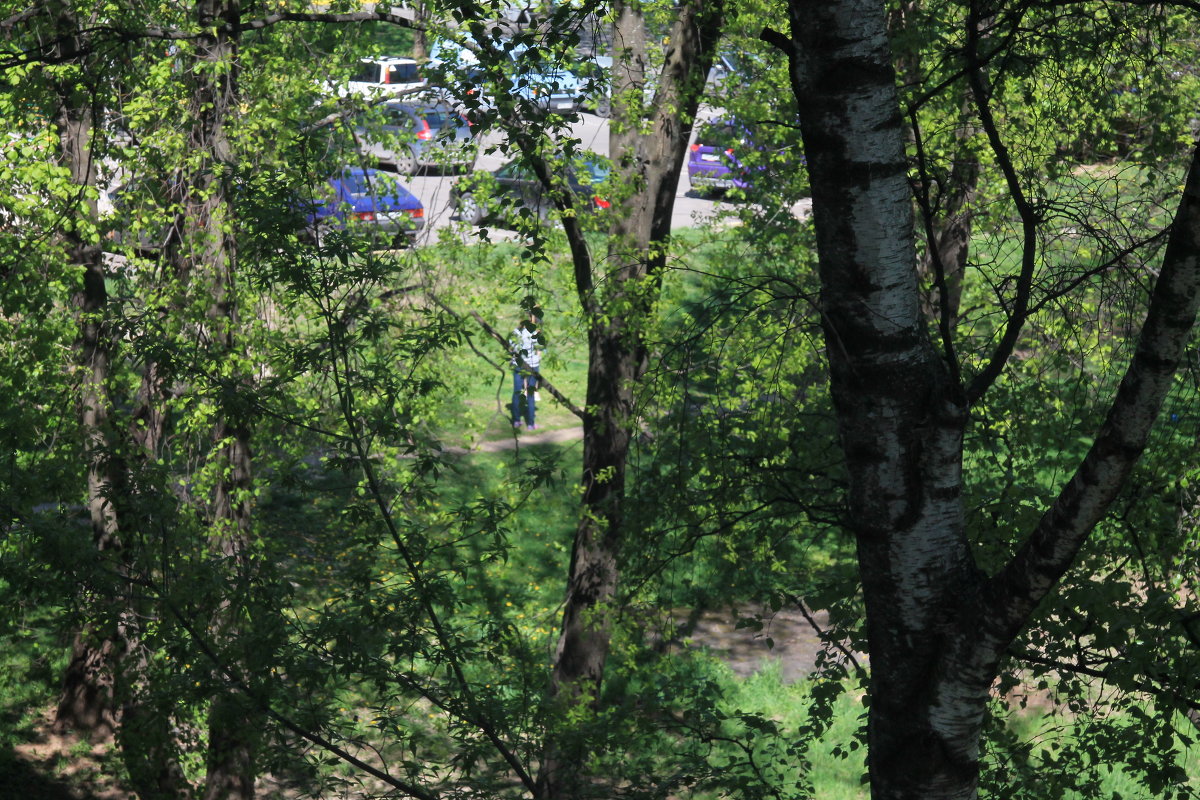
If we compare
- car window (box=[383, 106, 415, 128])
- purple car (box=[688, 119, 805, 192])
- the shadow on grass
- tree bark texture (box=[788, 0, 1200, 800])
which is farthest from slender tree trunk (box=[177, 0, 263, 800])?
tree bark texture (box=[788, 0, 1200, 800])

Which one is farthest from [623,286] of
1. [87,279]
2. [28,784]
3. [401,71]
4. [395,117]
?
[401,71]

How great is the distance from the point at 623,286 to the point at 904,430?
252 inches

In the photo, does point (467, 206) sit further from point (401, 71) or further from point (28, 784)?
point (401, 71)

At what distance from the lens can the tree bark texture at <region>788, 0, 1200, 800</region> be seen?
9.68 ft

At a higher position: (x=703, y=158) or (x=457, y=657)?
(x=703, y=158)

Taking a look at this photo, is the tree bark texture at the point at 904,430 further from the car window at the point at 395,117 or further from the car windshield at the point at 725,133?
the car windshield at the point at 725,133

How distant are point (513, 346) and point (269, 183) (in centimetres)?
532

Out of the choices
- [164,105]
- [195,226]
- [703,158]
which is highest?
[703,158]

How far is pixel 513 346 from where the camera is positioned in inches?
424

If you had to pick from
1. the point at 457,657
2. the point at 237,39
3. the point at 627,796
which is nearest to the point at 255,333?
the point at 237,39

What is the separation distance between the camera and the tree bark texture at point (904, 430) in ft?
9.68

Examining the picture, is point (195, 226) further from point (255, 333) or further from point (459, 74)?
point (459, 74)

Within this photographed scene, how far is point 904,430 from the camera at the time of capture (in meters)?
3.12

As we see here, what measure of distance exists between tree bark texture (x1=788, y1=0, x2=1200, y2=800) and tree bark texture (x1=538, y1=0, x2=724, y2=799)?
596cm
